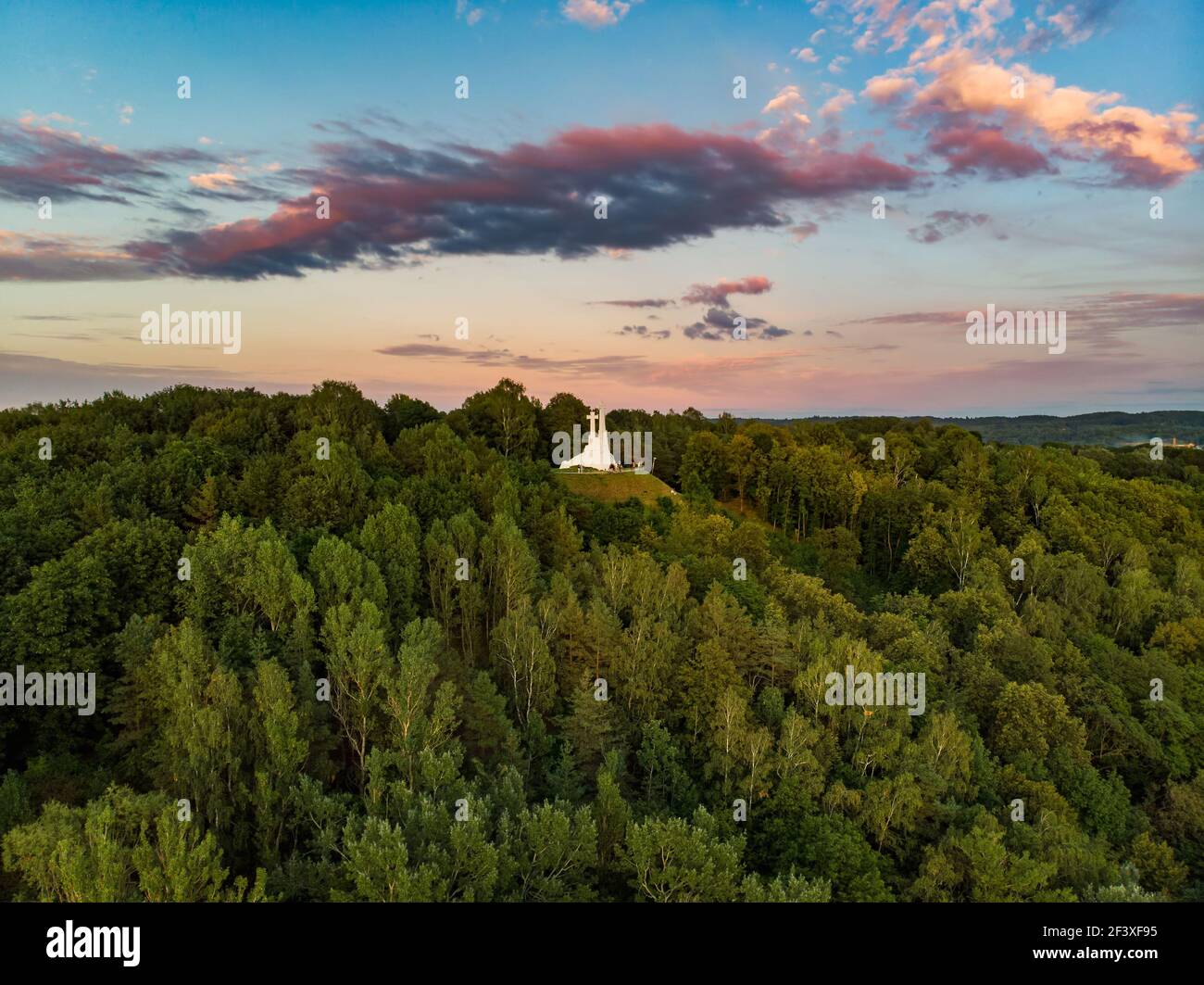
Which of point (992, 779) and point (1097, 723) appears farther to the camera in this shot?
point (1097, 723)

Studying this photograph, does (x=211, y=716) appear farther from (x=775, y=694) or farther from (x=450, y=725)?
(x=775, y=694)

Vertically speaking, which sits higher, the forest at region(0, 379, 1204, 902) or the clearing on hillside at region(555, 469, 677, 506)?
the clearing on hillside at region(555, 469, 677, 506)

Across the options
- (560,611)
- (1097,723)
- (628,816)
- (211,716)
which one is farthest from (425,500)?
(1097,723)

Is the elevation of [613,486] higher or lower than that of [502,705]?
higher

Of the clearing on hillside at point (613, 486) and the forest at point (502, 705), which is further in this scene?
the clearing on hillside at point (613, 486)

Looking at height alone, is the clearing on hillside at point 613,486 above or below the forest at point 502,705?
above

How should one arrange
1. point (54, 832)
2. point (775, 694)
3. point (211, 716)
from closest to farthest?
point (54, 832)
point (211, 716)
point (775, 694)

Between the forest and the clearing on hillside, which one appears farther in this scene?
the clearing on hillside

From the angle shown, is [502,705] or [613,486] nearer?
[502,705]
